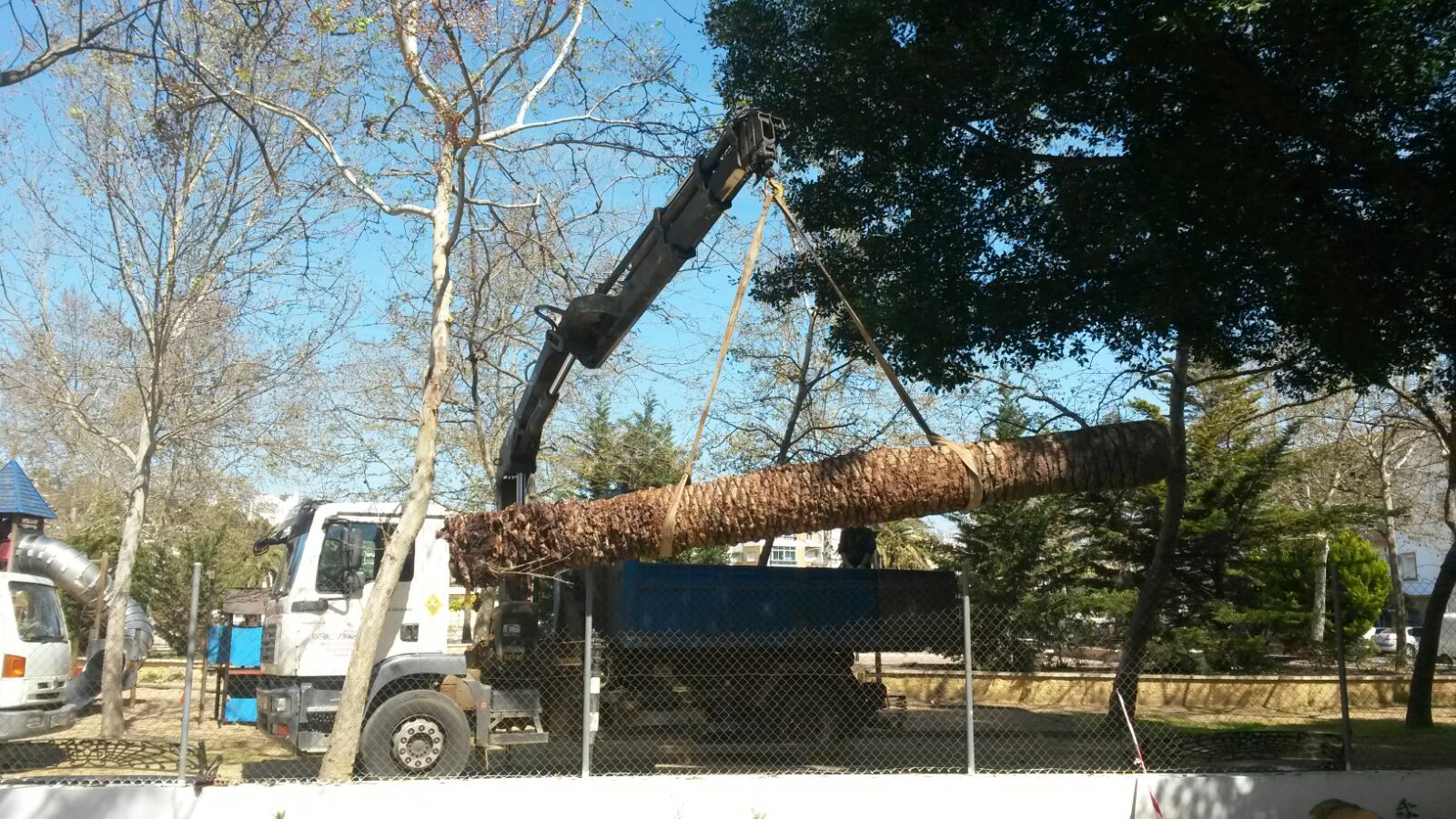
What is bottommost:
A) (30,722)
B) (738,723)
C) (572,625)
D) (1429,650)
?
(738,723)

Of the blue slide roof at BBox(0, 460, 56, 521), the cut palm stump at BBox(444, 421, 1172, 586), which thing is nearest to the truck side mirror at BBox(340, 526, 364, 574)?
the cut palm stump at BBox(444, 421, 1172, 586)

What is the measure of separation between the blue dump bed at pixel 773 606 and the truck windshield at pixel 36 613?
6.16 m

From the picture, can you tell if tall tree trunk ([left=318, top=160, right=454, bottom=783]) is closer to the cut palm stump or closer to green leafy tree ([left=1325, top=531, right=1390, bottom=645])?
the cut palm stump

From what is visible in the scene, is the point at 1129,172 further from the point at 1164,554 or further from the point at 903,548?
the point at 903,548

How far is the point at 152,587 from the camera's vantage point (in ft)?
81.8

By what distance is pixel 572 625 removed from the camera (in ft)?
35.9

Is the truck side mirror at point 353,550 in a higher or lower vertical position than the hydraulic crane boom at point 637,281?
→ lower

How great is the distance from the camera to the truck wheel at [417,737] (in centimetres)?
966

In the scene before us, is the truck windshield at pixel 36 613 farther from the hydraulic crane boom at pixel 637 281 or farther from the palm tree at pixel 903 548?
the palm tree at pixel 903 548

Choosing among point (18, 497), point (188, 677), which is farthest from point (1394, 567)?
point (18, 497)

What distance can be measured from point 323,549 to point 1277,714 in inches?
550

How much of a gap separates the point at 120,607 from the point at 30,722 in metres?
3.13

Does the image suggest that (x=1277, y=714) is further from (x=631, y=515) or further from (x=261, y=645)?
(x=261, y=645)

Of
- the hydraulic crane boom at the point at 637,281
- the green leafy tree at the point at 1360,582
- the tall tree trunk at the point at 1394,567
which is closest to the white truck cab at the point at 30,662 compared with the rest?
the hydraulic crane boom at the point at 637,281
